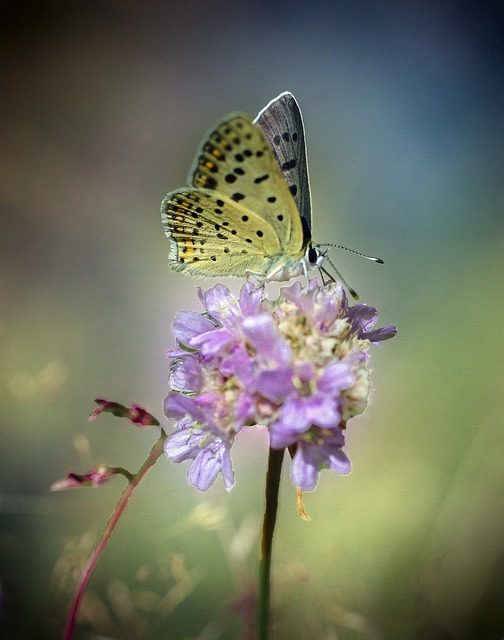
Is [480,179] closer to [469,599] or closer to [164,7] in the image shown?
[164,7]

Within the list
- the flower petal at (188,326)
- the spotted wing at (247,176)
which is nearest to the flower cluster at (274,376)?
the flower petal at (188,326)

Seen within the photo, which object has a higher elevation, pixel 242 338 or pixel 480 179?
pixel 480 179

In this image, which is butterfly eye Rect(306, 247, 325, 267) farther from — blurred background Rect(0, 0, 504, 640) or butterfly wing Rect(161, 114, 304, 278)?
blurred background Rect(0, 0, 504, 640)

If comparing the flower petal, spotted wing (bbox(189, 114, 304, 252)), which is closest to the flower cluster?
the flower petal

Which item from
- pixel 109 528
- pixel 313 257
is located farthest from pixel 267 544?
pixel 313 257

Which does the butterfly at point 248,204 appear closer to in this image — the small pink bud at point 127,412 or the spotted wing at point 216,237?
the spotted wing at point 216,237

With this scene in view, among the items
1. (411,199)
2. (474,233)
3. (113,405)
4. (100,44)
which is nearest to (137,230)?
(100,44)

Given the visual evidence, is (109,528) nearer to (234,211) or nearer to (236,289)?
(234,211)
